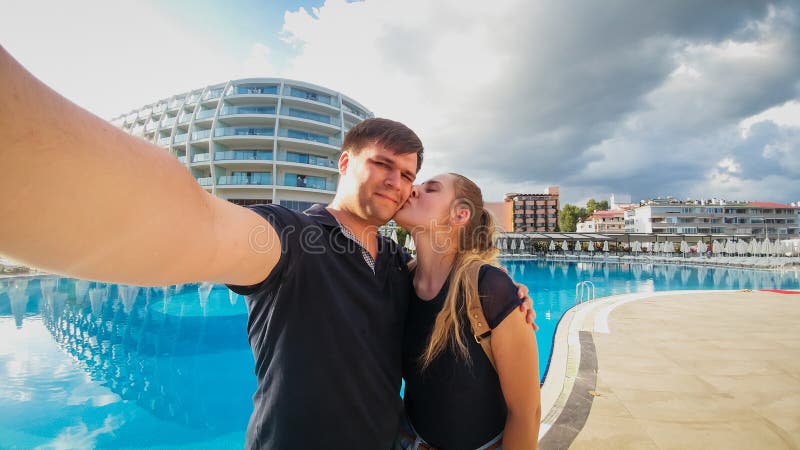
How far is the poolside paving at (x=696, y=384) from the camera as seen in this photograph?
11.3ft

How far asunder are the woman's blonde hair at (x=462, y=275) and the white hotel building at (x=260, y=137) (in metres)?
31.3

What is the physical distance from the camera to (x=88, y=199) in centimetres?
62

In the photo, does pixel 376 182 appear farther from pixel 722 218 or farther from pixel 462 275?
pixel 722 218

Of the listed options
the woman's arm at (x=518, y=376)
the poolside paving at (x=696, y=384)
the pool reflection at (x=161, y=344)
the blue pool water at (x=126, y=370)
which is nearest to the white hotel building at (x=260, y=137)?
the pool reflection at (x=161, y=344)

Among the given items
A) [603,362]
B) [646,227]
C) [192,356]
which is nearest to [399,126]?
[603,362]

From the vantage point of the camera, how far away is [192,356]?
8.62m

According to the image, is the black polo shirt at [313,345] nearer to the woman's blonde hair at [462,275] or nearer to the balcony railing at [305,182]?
the woman's blonde hair at [462,275]

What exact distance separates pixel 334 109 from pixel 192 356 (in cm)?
3331

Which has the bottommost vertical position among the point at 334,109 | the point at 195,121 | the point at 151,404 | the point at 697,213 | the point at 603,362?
the point at 151,404

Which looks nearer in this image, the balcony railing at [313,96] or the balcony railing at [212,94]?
the balcony railing at [212,94]

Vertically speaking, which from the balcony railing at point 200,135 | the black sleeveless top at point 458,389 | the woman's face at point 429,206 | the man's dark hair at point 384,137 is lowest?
the black sleeveless top at point 458,389

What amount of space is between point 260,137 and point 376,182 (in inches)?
1384

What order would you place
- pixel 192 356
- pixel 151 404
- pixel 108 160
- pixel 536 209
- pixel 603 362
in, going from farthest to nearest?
pixel 536 209, pixel 192 356, pixel 151 404, pixel 603 362, pixel 108 160

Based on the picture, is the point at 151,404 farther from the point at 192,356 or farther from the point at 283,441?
the point at 283,441
